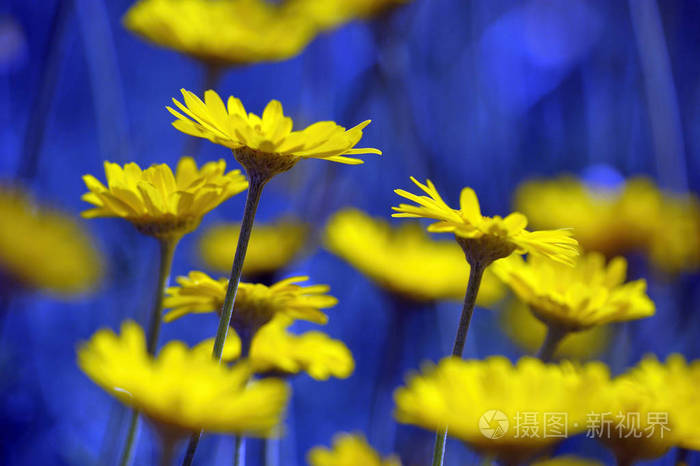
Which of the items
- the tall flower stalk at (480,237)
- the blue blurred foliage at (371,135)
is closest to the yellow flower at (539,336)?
the blue blurred foliage at (371,135)

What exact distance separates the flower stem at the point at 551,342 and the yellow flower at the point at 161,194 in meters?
0.17

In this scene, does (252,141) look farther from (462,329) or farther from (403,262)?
(403,262)

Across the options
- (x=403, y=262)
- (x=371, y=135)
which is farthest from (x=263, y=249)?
(x=371, y=135)

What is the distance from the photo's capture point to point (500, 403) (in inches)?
10.9

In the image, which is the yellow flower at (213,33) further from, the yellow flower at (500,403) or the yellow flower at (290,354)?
the yellow flower at (500,403)

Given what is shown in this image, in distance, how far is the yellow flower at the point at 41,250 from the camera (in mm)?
630

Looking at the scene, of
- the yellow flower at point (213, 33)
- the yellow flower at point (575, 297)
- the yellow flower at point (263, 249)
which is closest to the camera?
the yellow flower at point (575, 297)

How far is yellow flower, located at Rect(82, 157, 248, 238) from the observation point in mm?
313

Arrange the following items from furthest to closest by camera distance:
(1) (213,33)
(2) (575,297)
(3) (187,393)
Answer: (1) (213,33) → (2) (575,297) → (3) (187,393)

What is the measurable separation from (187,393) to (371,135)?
3.78ft

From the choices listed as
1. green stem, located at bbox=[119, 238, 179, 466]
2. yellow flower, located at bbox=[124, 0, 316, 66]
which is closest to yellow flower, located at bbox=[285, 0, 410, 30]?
yellow flower, located at bbox=[124, 0, 316, 66]

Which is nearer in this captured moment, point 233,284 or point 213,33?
point 233,284

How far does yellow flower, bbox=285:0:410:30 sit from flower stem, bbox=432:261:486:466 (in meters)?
0.44

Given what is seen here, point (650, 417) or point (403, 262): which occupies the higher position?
point (403, 262)
